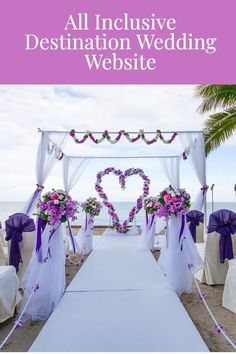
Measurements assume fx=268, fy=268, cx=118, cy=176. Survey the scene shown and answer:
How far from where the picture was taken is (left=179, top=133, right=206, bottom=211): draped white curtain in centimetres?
578

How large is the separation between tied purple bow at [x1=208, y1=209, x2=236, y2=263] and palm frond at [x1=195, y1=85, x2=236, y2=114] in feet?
12.4

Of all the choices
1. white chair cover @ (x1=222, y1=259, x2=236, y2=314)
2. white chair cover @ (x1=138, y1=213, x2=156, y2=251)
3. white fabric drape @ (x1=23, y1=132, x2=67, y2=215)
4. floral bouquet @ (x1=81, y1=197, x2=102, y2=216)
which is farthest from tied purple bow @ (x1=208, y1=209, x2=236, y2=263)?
floral bouquet @ (x1=81, y1=197, x2=102, y2=216)

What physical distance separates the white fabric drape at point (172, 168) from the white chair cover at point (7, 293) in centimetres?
594

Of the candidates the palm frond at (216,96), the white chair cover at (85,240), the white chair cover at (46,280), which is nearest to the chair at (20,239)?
the white chair cover at (46,280)

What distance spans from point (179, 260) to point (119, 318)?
1.41 m

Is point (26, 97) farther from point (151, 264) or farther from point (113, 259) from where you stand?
point (151, 264)

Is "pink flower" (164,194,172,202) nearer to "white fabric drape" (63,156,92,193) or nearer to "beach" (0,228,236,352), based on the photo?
"beach" (0,228,236,352)

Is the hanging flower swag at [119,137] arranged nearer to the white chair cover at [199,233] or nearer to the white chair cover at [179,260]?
the white chair cover at [199,233]

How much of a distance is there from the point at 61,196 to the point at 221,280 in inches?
107

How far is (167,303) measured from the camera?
3.12 metres

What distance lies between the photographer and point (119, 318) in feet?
9.02

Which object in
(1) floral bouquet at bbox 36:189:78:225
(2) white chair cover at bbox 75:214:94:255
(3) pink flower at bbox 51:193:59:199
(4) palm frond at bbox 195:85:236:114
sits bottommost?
(2) white chair cover at bbox 75:214:94:255

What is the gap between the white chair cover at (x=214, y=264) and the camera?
4098 millimetres

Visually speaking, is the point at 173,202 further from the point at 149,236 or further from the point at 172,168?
the point at 172,168
